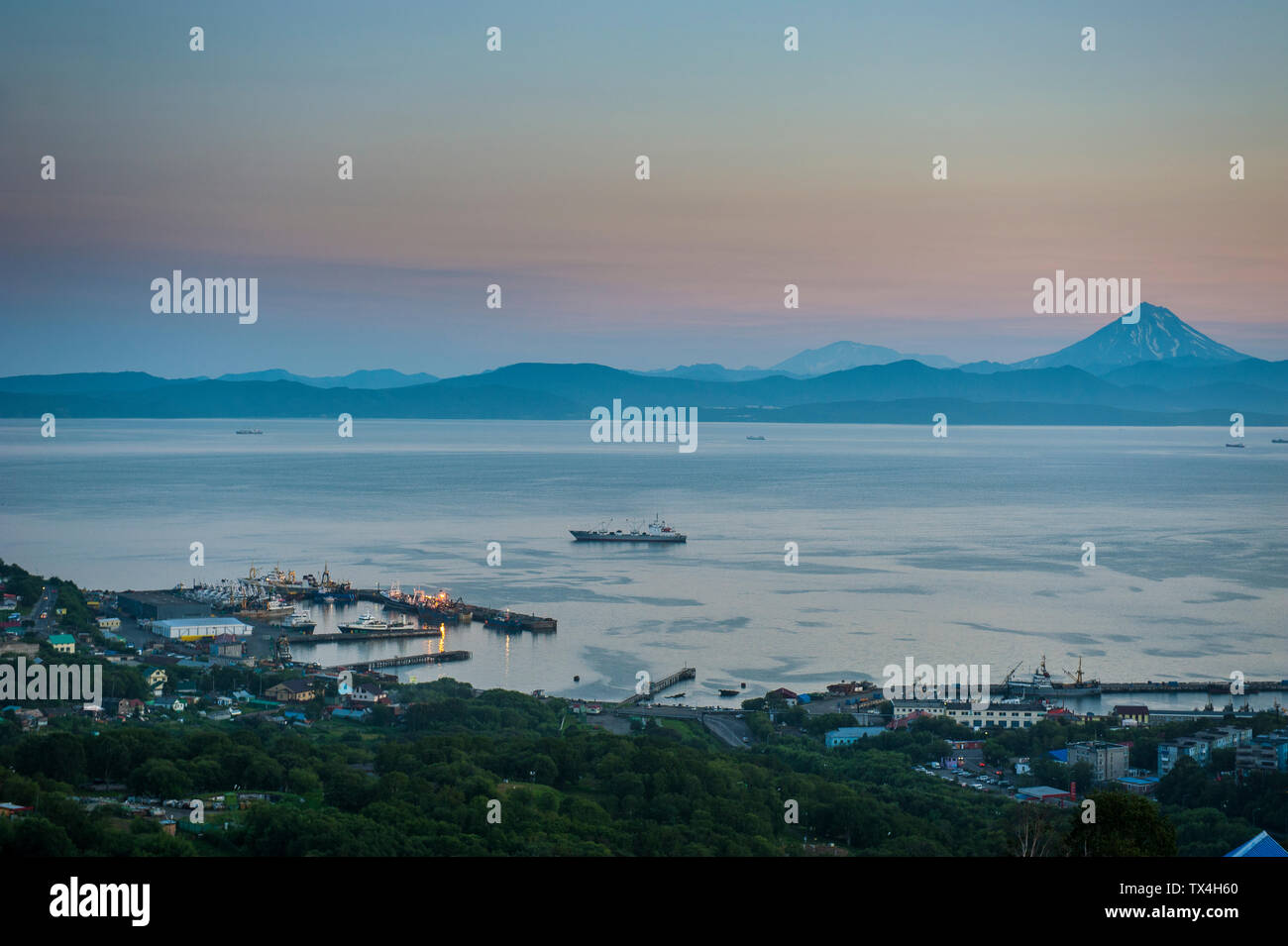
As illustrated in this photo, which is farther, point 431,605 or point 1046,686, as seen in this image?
point 431,605

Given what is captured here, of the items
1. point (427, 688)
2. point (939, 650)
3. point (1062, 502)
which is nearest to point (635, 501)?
point (1062, 502)

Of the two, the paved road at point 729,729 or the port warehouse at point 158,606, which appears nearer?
the paved road at point 729,729

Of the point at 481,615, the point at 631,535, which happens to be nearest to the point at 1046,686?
the point at 481,615

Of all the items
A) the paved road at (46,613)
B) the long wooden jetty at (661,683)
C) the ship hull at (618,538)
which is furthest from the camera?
the ship hull at (618,538)

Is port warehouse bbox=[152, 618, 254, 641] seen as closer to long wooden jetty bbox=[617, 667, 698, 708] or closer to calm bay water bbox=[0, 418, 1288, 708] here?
calm bay water bbox=[0, 418, 1288, 708]

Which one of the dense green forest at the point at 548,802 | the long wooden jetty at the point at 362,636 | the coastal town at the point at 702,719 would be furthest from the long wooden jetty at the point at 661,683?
the long wooden jetty at the point at 362,636

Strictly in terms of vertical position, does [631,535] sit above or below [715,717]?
above

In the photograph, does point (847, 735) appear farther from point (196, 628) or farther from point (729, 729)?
point (196, 628)

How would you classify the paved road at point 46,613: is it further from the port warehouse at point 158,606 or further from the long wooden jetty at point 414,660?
the long wooden jetty at point 414,660
